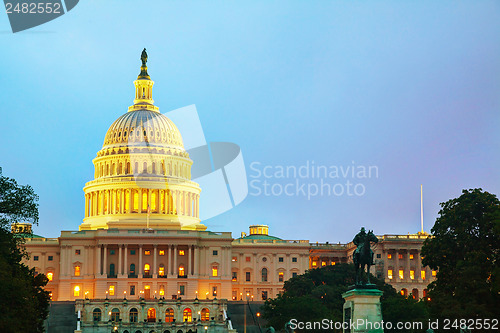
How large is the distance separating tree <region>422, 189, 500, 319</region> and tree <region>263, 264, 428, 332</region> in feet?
13.3

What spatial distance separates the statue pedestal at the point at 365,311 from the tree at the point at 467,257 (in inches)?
1177

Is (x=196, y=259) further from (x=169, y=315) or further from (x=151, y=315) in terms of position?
(x=151, y=315)

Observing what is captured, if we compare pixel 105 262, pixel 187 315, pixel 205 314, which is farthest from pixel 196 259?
pixel 187 315

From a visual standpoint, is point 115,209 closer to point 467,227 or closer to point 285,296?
point 285,296

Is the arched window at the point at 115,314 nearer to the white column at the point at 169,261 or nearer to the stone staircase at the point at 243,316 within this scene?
the stone staircase at the point at 243,316

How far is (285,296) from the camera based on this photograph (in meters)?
137

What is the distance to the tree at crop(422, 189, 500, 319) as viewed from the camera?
9112cm

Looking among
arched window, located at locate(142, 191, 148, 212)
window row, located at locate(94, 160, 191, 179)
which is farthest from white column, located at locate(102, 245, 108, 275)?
window row, located at locate(94, 160, 191, 179)

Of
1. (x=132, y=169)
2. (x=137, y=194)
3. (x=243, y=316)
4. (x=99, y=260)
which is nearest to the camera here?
(x=243, y=316)

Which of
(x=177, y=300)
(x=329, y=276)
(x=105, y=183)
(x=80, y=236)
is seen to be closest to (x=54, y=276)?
(x=80, y=236)

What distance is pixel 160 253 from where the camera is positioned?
17850 centimetres

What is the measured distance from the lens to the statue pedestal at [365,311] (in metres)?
61.1

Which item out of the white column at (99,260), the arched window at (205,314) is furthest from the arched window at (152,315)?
the white column at (99,260)

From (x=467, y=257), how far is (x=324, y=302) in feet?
135
